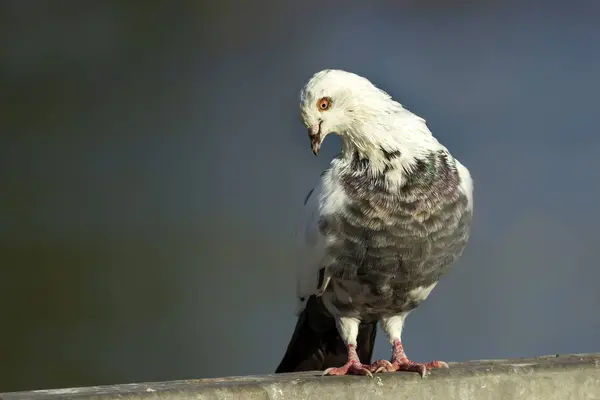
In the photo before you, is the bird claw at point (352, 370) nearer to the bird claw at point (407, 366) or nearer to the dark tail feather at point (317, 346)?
the bird claw at point (407, 366)

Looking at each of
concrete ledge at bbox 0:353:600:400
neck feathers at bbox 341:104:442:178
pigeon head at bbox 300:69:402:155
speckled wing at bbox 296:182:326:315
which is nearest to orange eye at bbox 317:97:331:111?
pigeon head at bbox 300:69:402:155

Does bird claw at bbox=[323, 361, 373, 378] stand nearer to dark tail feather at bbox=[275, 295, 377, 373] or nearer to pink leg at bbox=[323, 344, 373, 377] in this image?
pink leg at bbox=[323, 344, 373, 377]

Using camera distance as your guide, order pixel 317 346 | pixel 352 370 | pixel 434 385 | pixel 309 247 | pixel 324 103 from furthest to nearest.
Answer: pixel 317 346, pixel 309 247, pixel 324 103, pixel 352 370, pixel 434 385

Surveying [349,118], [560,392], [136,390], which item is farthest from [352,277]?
[136,390]

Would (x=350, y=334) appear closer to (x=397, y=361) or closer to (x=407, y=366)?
(x=397, y=361)

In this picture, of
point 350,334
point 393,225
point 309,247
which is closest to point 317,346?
point 350,334

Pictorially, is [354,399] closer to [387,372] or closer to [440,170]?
[387,372]
